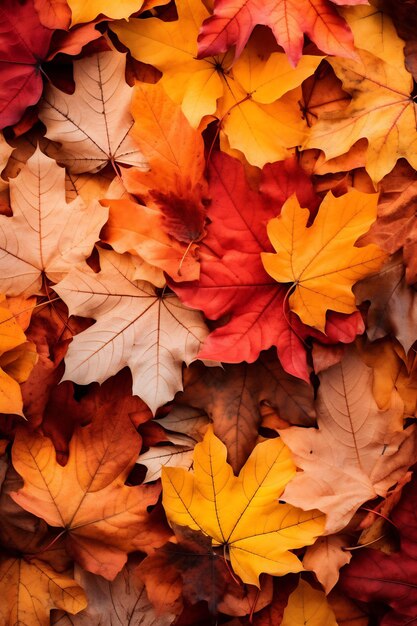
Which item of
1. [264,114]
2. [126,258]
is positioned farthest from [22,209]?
[264,114]

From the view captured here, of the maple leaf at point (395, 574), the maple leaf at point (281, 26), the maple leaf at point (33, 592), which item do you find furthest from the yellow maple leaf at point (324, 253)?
the maple leaf at point (33, 592)

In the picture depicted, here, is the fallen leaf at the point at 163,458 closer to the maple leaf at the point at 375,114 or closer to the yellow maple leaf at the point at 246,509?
the yellow maple leaf at the point at 246,509

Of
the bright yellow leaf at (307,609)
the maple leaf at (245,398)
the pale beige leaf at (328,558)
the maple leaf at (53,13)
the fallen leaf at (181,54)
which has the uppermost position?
the maple leaf at (53,13)

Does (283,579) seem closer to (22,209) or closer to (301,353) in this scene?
(301,353)

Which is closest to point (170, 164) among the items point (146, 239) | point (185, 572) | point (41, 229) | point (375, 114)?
point (146, 239)

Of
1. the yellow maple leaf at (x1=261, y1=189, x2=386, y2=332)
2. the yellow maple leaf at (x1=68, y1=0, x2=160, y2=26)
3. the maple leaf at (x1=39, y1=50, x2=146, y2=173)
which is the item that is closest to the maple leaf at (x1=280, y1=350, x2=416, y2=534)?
the yellow maple leaf at (x1=261, y1=189, x2=386, y2=332)

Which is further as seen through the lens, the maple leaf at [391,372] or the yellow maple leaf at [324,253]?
the maple leaf at [391,372]
